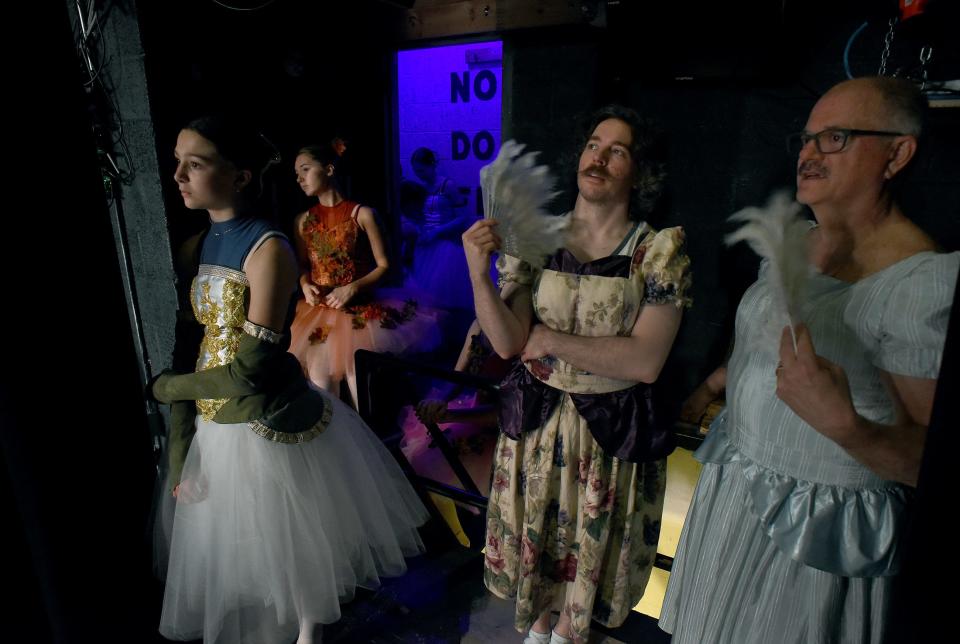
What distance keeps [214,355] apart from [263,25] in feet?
8.41

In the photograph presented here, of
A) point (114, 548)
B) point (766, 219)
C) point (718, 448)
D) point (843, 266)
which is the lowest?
point (718, 448)

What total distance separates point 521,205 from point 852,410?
98 cm

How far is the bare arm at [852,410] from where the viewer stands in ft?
3.41

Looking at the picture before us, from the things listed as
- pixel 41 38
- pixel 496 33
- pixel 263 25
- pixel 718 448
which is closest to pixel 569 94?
pixel 496 33

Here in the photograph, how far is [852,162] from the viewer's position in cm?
118

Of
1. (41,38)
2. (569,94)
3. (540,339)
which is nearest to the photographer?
(41,38)

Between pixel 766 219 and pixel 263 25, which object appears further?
pixel 263 25

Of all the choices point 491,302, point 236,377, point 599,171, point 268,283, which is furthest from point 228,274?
point 599,171

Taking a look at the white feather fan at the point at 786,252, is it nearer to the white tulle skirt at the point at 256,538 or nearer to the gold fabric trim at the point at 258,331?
the gold fabric trim at the point at 258,331

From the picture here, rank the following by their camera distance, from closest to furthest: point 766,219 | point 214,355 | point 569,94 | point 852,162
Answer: point 766,219 → point 852,162 → point 214,355 → point 569,94

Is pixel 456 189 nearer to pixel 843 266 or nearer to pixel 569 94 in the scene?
pixel 569 94

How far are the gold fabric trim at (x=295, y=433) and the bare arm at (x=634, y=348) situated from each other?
96cm

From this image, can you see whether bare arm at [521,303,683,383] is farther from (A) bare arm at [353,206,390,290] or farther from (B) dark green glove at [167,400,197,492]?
(A) bare arm at [353,206,390,290]

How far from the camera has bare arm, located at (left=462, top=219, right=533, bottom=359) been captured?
164cm
